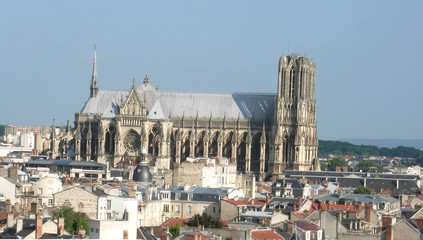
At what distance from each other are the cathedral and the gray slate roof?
12 centimetres

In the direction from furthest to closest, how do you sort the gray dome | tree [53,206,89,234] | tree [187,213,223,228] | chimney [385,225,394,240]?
1. the gray dome
2. tree [187,213,223,228]
3. tree [53,206,89,234]
4. chimney [385,225,394,240]

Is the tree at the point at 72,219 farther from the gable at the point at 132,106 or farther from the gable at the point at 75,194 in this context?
the gable at the point at 132,106

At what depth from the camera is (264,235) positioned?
66.8m

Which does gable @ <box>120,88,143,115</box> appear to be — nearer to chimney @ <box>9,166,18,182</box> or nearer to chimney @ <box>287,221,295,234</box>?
chimney @ <box>9,166,18,182</box>

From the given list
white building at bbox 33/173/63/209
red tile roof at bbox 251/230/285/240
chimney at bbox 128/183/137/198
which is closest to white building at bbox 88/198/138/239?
red tile roof at bbox 251/230/285/240

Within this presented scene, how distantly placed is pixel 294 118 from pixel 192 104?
14924mm

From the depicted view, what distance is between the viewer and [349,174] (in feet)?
453

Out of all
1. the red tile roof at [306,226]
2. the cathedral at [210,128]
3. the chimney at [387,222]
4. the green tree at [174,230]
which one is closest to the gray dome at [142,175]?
the green tree at [174,230]

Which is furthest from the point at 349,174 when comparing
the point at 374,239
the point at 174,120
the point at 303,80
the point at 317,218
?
the point at 374,239

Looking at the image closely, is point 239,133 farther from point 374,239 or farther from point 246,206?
point 374,239

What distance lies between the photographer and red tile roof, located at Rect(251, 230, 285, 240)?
66.1 m

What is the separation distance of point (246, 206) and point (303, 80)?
64.5 metres

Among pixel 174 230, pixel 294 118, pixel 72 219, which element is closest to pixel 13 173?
pixel 72 219

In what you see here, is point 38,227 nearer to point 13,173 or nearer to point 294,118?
point 13,173
